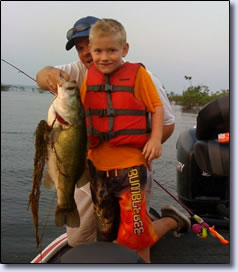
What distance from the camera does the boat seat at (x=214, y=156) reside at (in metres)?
3.46

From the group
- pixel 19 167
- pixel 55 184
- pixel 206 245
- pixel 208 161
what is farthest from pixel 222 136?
pixel 19 167

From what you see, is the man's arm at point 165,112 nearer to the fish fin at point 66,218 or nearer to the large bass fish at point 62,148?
the large bass fish at point 62,148

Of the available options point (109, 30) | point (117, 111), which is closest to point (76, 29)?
point (109, 30)

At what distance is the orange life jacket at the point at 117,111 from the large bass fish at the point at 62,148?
33 cm

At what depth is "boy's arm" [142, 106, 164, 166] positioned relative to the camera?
297 centimetres

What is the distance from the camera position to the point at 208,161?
366 centimetres

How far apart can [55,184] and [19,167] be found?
8554mm

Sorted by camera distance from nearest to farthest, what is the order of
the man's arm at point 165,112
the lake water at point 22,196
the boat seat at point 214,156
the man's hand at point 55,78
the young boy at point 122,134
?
the man's hand at point 55,78
the young boy at point 122,134
the man's arm at point 165,112
the boat seat at point 214,156
the lake water at point 22,196

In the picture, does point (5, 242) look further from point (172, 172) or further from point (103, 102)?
point (172, 172)

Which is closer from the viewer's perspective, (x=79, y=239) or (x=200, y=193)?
(x=79, y=239)

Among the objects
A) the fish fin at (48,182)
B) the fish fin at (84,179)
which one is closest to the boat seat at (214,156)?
the fish fin at (84,179)

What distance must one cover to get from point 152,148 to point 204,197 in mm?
1800

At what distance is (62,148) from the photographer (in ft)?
9.00

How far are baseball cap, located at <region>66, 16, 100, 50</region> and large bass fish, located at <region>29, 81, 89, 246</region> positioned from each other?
0.88 metres
